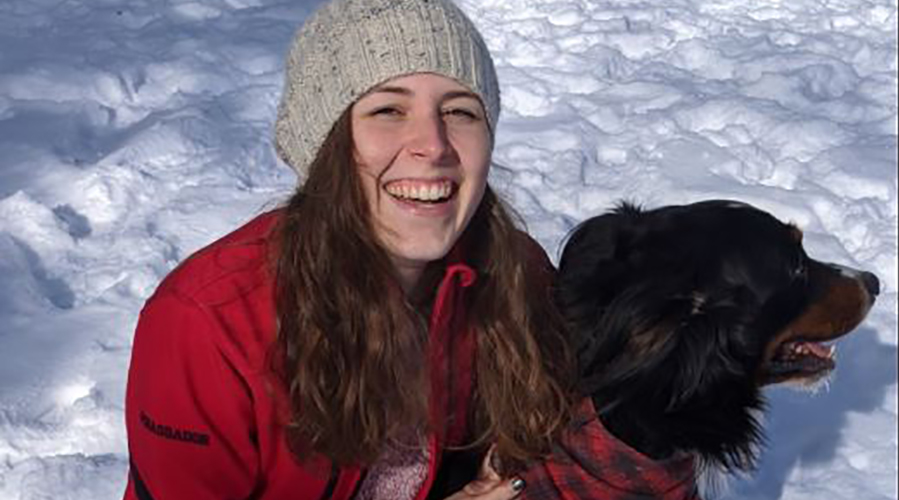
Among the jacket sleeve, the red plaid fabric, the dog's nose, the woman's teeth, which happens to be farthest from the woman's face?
the dog's nose

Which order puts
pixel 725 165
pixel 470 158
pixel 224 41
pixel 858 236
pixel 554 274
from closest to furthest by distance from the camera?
1. pixel 470 158
2. pixel 554 274
3. pixel 858 236
4. pixel 725 165
5. pixel 224 41

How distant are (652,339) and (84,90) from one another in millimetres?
3062

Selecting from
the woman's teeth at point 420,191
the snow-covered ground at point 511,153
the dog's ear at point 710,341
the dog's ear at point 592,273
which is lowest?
the snow-covered ground at point 511,153

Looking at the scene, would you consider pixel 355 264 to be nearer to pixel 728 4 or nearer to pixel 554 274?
pixel 554 274

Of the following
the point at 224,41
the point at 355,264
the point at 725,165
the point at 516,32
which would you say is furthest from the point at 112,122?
the point at 355,264

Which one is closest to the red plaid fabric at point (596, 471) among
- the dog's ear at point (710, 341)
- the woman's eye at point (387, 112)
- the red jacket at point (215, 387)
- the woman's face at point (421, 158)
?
the dog's ear at point (710, 341)

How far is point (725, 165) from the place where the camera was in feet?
15.2

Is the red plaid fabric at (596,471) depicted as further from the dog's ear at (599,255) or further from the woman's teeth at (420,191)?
the woman's teeth at (420,191)

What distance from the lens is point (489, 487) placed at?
270 cm

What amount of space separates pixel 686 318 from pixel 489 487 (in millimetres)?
580

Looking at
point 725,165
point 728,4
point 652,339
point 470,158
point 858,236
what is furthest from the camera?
point 728,4

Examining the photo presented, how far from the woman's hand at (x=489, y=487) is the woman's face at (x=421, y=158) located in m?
0.65

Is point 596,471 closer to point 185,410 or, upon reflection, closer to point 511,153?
point 185,410

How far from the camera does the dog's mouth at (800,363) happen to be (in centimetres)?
282
